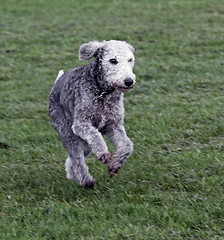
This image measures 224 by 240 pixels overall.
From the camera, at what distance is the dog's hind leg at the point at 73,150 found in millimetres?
5691

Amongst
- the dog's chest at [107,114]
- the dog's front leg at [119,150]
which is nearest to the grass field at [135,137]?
the dog's front leg at [119,150]

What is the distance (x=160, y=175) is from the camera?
6.11m

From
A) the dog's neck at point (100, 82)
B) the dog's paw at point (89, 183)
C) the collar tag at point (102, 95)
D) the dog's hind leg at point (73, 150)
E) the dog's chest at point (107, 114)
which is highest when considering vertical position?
the dog's neck at point (100, 82)

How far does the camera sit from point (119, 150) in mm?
5379

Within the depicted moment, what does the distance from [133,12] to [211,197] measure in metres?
10.7

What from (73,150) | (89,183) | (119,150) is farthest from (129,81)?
(89,183)

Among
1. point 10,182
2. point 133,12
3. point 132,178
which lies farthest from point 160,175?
point 133,12

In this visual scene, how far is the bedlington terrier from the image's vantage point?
5.32 m

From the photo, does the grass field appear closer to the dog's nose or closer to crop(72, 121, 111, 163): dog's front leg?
crop(72, 121, 111, 163): dog's front leg

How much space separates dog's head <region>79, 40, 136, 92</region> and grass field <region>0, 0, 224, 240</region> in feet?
3.97

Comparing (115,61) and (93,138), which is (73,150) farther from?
(115,61)

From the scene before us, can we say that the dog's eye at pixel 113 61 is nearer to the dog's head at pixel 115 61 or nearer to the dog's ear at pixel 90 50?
the dog's head at pixel 115 61

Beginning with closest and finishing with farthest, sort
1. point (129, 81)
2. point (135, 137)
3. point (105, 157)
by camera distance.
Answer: point (129, 81)
point (105, 157)
point (135, 137)

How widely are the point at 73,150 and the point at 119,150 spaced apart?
64cm
